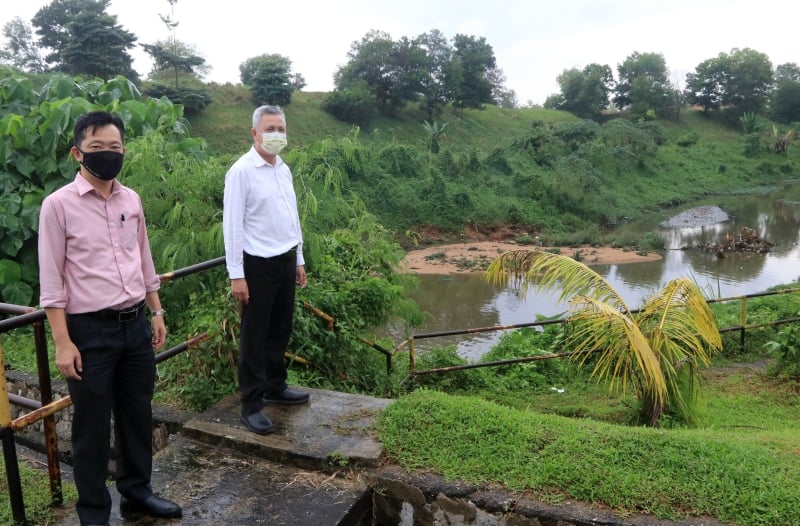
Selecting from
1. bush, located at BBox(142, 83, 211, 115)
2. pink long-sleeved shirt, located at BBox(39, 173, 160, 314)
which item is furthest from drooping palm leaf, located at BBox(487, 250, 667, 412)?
bush, located at BBox(142, 83, 211, 115)

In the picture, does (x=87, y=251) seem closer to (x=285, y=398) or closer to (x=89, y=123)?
(x=89, y=123)

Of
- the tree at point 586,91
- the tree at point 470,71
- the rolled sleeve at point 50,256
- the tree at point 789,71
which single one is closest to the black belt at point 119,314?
the rolled sleeve at point 50,256

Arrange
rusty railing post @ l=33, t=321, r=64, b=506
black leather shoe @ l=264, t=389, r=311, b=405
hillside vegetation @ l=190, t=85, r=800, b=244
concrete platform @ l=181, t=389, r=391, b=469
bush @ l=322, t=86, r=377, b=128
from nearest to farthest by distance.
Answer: rusty railing post @ l=33, t=321, r=64, b=506, concrete platform @ l=181, t=389, r=391, b=469, black leather shoe @ l=264, t=389, r=311, b=405, hillside vegetation @ l=190, t=85, r=800, b=244, bush @ l=322, t=86, r=377, b=128

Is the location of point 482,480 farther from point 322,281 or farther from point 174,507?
point 322,281

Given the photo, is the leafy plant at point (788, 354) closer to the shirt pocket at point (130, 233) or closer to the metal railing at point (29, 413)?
the shirt pocket at point (130, 233)

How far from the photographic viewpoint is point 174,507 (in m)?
2.70

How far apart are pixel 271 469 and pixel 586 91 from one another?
5611 cm

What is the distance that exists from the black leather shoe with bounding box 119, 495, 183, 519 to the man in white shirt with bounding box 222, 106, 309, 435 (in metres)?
0.71

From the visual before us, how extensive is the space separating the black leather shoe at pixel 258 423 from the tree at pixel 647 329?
2338 mm

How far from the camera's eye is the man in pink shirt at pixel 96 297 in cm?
231

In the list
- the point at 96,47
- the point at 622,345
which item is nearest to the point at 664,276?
the point at 622,345

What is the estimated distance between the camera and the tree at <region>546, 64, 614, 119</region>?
2142 inches

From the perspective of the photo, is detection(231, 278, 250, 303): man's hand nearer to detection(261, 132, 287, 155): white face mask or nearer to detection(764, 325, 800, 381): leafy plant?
detection(261, 132, 287, 155): white face mask

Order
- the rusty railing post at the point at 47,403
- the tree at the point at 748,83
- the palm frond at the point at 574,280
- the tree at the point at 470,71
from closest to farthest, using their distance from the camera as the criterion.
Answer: the rusty railing post at the point at 47,403
the palm frond at the point at 574,280
the tree at the point at 470,71
the tree at the point at 748,83
